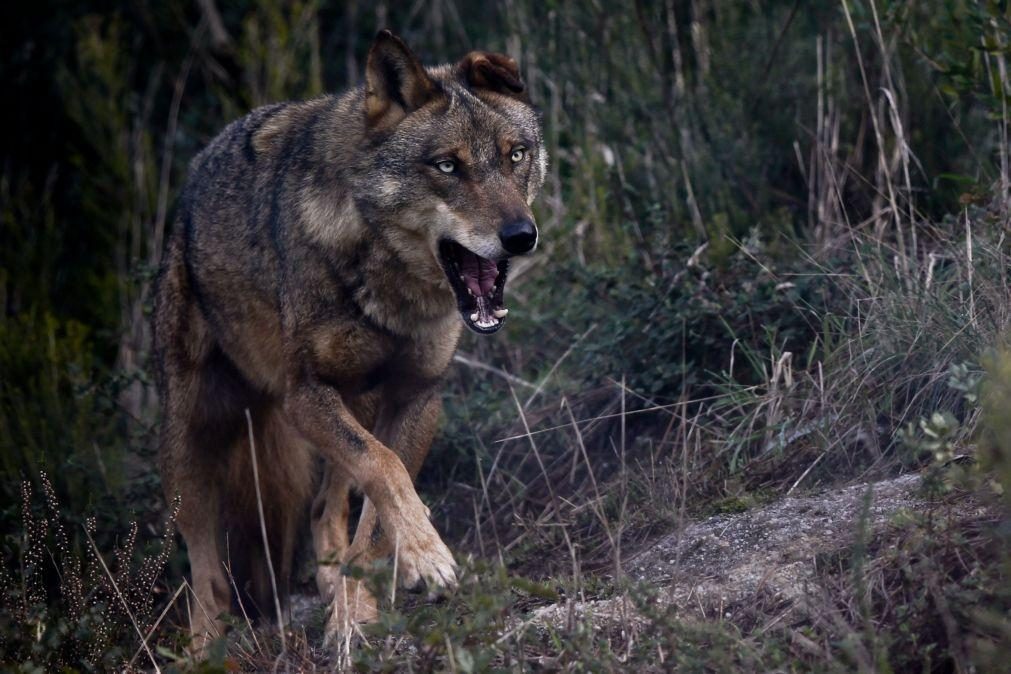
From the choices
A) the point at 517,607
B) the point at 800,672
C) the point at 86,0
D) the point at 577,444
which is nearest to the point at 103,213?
the point at 86,0

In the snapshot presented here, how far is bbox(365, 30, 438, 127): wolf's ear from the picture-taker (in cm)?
432

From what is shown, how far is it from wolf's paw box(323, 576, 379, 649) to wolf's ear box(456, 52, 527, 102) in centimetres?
189

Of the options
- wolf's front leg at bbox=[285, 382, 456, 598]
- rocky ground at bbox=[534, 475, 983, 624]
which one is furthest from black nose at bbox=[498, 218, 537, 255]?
rocky ground at bbox=[534, 475, 983, 624]

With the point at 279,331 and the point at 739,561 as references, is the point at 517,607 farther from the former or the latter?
the point at 279,331

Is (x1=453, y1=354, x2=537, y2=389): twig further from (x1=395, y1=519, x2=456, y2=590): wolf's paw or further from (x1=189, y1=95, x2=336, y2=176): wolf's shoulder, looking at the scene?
(x1=395, y1=519, x2=456, y2=590): wolf's paw

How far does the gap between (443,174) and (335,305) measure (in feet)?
1.99

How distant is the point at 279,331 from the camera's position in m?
4.64

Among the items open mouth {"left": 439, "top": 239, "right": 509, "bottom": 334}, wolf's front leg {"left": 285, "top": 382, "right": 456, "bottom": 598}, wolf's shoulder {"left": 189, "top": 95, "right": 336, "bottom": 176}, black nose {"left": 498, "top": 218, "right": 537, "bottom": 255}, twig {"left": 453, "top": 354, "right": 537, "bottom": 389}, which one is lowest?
twig {"left": 453, "top": 354, "right": 537, "bottom": 389}

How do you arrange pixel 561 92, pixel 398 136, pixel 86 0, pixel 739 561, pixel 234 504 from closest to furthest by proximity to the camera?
pixel 739 561 < pixel 398 136 < pixel 234 504 < pixel 561 92 < pixel 86 0

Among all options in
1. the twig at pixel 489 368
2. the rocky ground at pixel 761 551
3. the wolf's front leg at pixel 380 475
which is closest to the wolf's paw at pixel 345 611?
the wolf's front leg at pixel 380 475

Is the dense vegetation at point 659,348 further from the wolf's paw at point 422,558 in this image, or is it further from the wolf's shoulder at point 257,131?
the wolf's shoulder at point 257,131

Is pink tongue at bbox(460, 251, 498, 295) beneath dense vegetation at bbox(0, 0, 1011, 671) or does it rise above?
above

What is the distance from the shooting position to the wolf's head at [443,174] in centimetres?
413

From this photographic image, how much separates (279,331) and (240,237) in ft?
1.49
